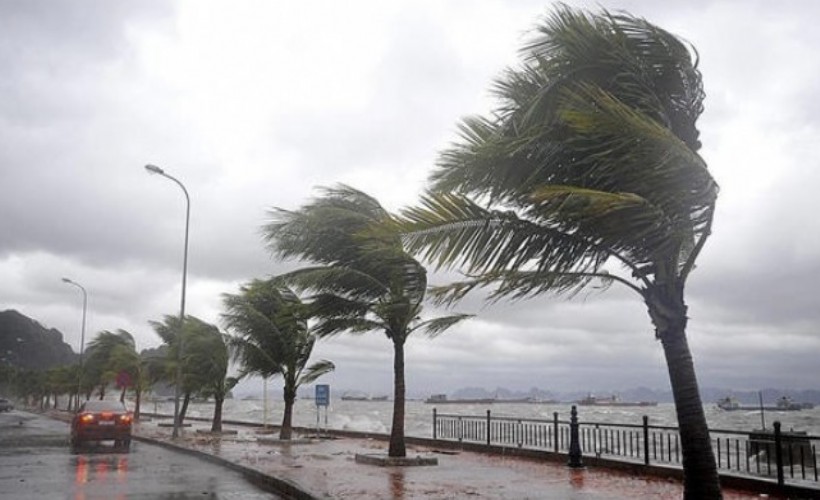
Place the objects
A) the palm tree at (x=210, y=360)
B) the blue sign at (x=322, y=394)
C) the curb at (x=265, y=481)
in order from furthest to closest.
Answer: the palm tree at (x=210, y=360), the blue sign at (x=322, y=394), the curb at (x=265, y=481)

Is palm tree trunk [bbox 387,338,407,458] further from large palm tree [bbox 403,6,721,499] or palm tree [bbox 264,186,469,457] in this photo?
large palm tree [bbox 403,6,721,499]

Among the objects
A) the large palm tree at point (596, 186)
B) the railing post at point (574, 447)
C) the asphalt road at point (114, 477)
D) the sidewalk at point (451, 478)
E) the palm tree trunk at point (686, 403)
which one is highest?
the large palm tree at point (596, 186)

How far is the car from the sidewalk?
17.5 ft

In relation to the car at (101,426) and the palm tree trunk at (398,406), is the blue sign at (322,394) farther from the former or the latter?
the palm tree trunk at (398,406)

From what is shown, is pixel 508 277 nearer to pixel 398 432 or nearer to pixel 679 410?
pixel 679 410

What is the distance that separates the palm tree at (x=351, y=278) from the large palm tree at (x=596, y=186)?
7.90 m

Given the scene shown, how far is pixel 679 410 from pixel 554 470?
8.48m

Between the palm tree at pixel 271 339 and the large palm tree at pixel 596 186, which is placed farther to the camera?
the palm tree at pixel 271 339

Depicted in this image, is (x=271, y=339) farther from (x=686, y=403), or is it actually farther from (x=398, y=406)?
(x=686, y=403)

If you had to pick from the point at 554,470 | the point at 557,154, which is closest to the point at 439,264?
the point at 557,154

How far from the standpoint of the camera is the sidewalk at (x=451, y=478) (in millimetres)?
11688

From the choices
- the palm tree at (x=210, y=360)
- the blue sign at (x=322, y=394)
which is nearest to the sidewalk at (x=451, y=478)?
the blue sign at (x=322, y=394)

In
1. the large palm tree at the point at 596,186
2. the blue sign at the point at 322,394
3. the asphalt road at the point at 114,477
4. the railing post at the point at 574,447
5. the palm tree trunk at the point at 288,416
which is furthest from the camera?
the blue sign at the point at 322,394

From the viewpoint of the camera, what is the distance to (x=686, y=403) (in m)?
7.64
